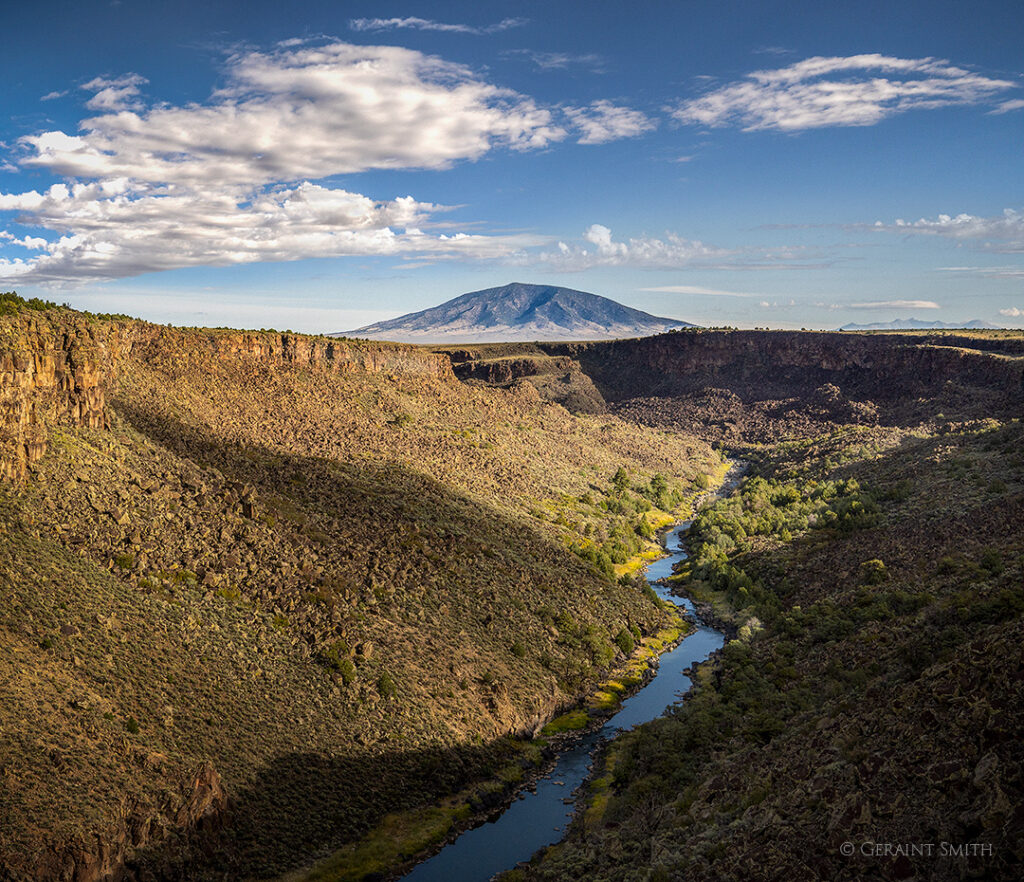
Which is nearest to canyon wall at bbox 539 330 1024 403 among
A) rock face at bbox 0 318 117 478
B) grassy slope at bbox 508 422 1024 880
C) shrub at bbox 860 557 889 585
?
grassy slope at bbox 508 422 1024 880

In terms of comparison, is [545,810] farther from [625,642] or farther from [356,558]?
[356,558]

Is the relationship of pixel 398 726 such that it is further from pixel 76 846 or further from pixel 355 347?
pixel 355 347

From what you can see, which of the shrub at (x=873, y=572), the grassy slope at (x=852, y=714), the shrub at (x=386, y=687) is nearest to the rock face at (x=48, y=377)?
the shrub at (x=386, y=687)

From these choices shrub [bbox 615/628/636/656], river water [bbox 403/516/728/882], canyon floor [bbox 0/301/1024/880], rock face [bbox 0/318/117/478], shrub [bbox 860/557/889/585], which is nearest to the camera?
canyon floor [bbox 0/301/1024/880]

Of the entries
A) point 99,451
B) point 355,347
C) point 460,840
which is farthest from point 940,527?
point 355,347

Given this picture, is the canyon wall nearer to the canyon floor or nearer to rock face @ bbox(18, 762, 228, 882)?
the canyon floor

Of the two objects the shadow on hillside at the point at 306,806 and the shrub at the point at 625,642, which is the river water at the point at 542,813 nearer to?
the shadow on hillside at the point at 306,806
